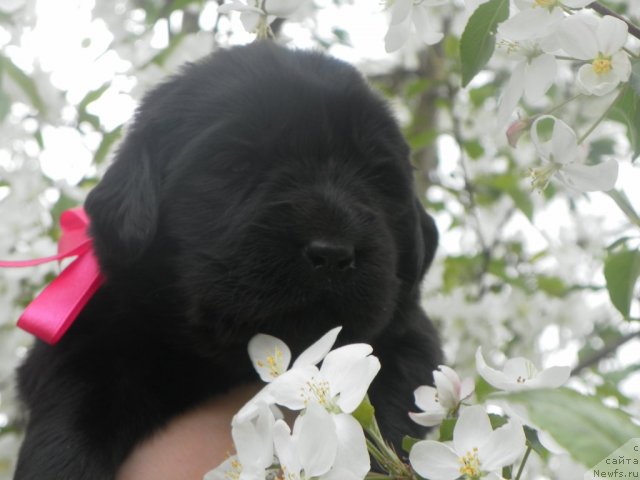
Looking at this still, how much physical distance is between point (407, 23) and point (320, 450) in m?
0.84

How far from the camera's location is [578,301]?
4273 mm

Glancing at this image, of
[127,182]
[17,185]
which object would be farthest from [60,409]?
[17,185]

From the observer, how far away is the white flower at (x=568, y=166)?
4.72 ft

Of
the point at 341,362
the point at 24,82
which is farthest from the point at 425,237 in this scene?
the point at 24,82

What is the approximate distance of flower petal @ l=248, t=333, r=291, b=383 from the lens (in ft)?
4.72

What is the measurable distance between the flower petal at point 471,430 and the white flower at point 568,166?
0.43m

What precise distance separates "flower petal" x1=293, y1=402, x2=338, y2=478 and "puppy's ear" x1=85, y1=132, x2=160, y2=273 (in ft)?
3.26

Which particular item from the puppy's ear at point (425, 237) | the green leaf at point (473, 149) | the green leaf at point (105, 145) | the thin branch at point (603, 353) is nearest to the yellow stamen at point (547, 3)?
the puppy's ear at point (425, 237)

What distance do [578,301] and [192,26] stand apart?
2125 millimetres

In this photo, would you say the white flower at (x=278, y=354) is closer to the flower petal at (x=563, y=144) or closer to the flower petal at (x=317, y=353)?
the flower petal at (x=317, y=353)

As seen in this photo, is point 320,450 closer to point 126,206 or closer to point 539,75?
point 539,75

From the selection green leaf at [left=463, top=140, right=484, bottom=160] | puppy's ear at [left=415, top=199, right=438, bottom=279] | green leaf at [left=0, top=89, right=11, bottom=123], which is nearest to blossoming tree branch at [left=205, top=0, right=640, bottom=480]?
puppy's ear at [left=415, top=199, right=438, bottom=279]

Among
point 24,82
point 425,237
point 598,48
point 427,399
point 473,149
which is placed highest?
point 598,48

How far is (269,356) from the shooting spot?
4.99 ft
